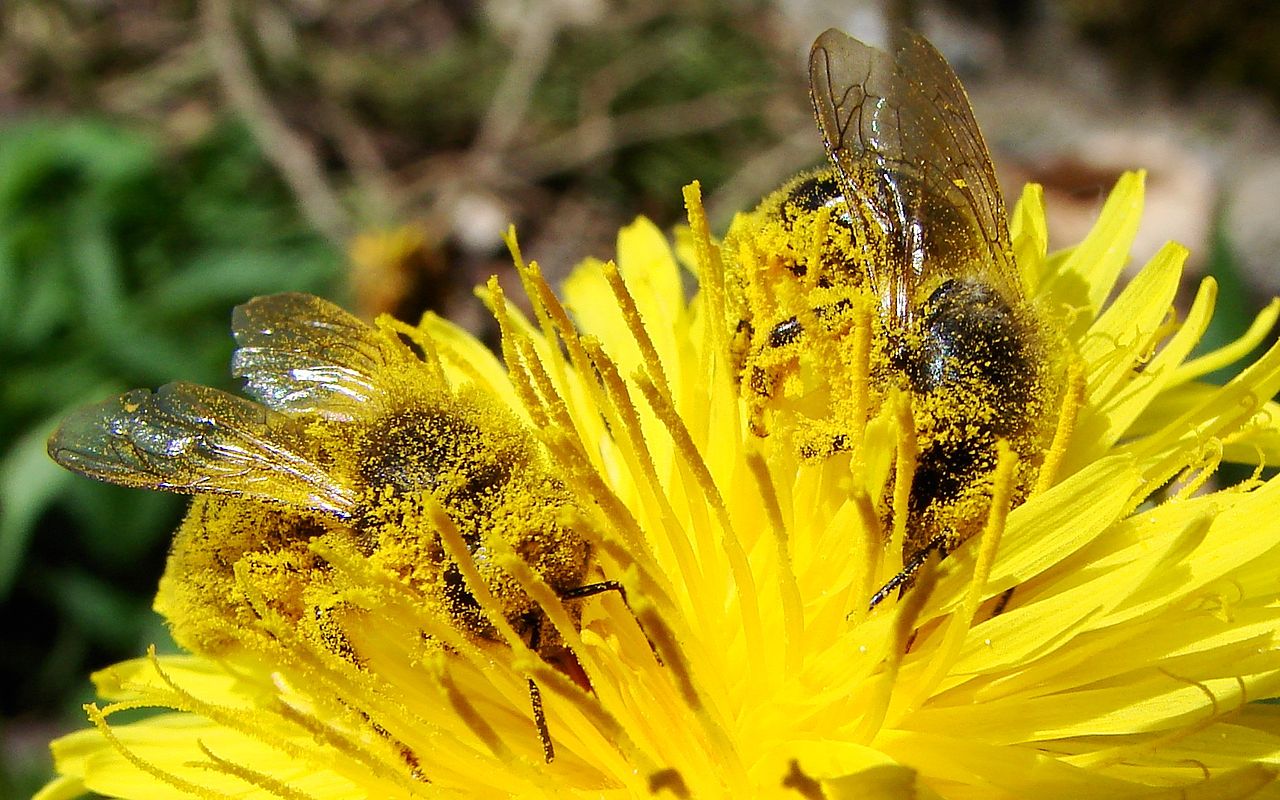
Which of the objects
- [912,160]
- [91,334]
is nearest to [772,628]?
[912,160]

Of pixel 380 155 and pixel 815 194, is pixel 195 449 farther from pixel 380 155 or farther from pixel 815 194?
pixel 380 155

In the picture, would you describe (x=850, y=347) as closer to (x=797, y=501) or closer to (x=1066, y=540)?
(x=797, y=501)

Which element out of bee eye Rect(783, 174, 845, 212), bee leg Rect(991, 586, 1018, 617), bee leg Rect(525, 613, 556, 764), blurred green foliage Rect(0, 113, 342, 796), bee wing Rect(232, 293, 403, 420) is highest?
blurred green foliage Rect(0, 113, 342, 796)

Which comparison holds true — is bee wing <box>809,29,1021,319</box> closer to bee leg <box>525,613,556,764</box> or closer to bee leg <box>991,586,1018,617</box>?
bee leg <box>991,586,1018,617</box>

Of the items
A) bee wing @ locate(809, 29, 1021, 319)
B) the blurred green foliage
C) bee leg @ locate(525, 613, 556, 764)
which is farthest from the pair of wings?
the blurred green foliage

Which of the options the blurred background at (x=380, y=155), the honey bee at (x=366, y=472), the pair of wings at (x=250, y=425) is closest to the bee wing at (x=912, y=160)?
the honey bee at (x=366, y=472)

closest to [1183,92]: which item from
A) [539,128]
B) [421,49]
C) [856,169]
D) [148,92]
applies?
[539,128]
